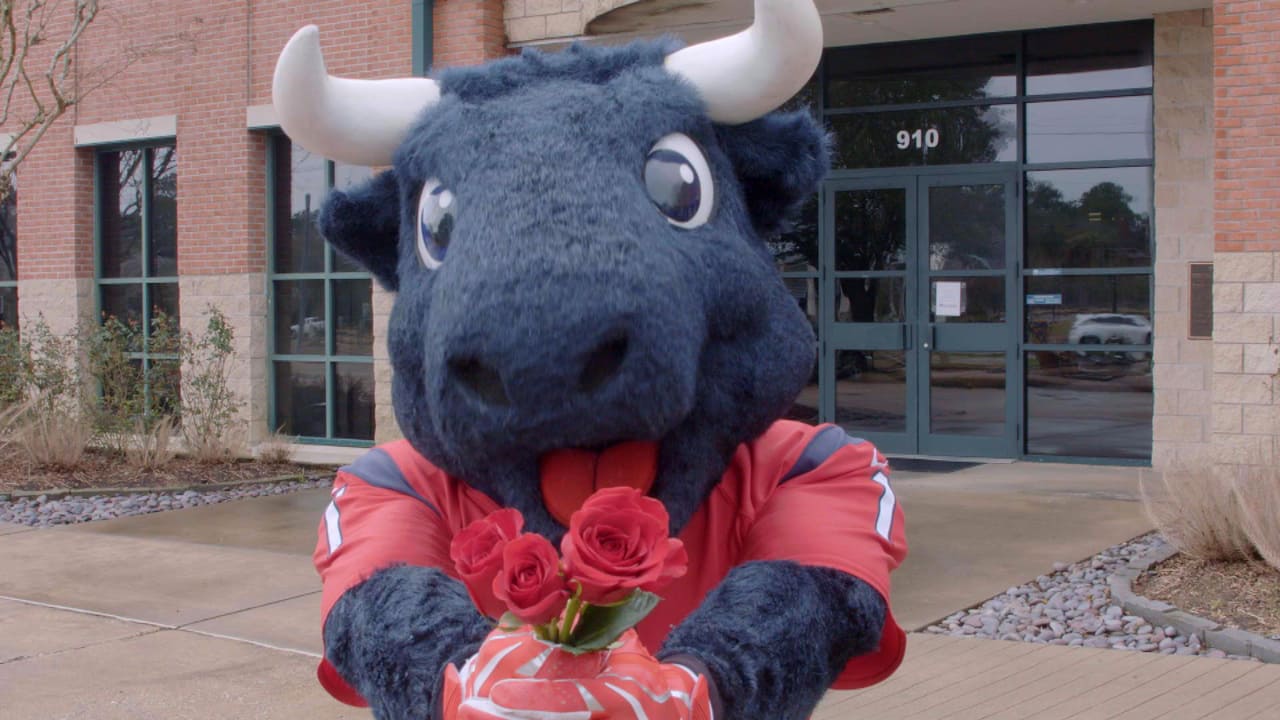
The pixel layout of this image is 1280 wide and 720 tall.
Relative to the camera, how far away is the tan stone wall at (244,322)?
1281 centimetres

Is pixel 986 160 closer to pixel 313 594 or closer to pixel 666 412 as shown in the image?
pixel 313 594

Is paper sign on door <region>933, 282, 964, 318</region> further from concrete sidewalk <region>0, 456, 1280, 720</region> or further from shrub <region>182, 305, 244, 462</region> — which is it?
shrub <region>182, 305, 244, 462</region>

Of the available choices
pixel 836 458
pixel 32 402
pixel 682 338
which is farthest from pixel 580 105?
pixel 32 402

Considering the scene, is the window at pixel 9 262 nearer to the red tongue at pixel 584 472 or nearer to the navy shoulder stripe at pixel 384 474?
the navy shoulder stripe at pixel 384 474

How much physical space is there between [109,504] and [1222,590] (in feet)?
24.4

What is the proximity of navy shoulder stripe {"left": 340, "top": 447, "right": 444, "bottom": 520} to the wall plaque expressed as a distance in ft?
29.1

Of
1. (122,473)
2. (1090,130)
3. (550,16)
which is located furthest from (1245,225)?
(122,473)

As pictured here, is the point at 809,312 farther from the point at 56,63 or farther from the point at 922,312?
the point at 56,63

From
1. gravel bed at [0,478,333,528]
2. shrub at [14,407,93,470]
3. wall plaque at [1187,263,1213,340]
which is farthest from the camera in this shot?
shrub at [14,407,93,470]

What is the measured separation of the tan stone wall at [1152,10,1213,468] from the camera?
32.4 feet

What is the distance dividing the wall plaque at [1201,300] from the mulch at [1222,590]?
3.64 meters

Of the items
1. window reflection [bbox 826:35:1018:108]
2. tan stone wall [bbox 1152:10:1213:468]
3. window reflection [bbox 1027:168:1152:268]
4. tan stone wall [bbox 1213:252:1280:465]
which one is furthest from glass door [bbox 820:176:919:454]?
tan stone wall [bbox 1213:252:1280:465]

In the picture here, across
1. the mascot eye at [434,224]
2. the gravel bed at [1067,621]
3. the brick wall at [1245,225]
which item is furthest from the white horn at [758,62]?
the brick wall at [1245,225]

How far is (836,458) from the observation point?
2.18m
